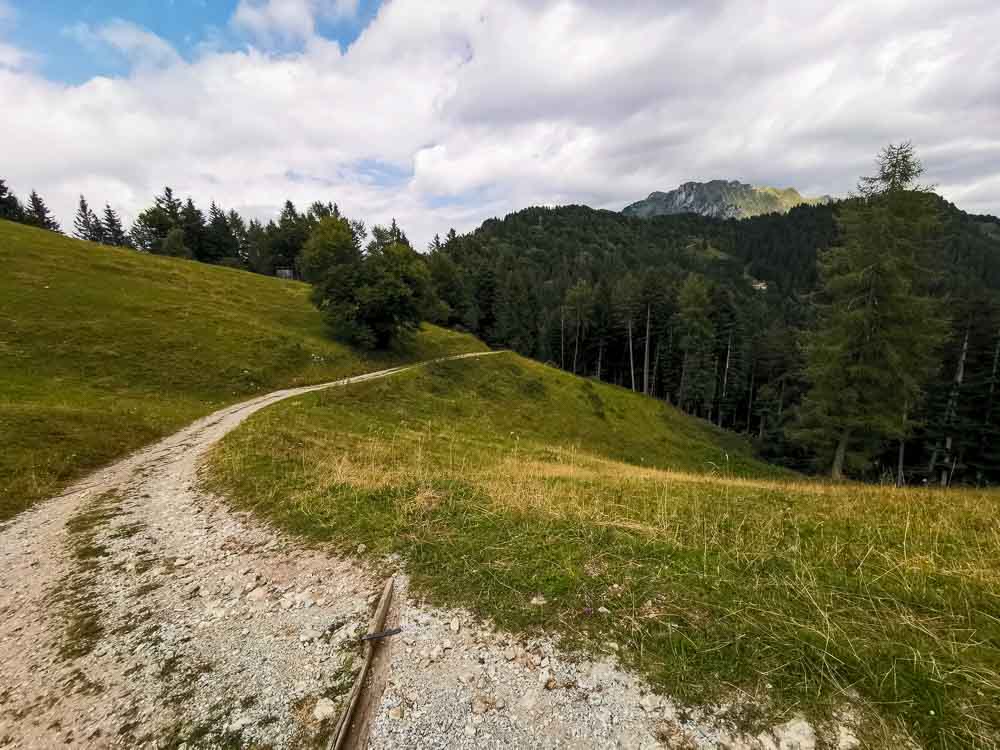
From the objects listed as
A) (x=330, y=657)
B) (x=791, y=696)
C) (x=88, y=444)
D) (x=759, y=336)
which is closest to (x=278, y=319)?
(x=88, y=444)

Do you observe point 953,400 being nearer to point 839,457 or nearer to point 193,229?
point 839,457

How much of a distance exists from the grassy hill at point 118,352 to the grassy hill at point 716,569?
27.1 ft

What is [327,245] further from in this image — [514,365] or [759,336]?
[759,336]

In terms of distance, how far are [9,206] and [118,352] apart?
3481 inches

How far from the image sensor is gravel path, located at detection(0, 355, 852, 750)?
3.78 meters

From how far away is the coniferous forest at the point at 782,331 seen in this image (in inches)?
847

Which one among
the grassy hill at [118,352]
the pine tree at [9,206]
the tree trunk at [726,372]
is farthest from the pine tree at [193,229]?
the tree trunk at [726,372]

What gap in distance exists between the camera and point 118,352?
2694cm

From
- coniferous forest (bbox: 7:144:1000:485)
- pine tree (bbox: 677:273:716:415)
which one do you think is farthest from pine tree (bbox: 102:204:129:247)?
pine tree (bbox: 677:273:716:415)

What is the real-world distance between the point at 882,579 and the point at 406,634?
626 centimetres

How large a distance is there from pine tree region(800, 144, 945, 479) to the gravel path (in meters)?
25.5

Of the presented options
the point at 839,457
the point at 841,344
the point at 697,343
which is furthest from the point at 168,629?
the point at 697,343

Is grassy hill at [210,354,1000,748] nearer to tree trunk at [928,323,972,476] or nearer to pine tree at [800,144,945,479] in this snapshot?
pine tree at [800,144,945,479]

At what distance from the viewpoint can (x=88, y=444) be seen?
14.9 metres
